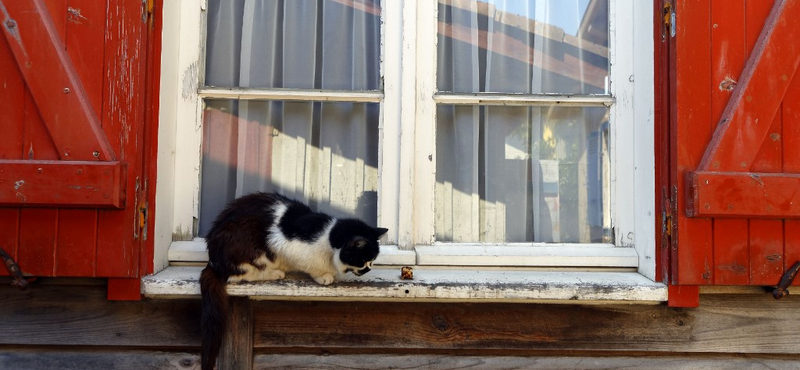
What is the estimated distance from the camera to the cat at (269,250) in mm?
1485

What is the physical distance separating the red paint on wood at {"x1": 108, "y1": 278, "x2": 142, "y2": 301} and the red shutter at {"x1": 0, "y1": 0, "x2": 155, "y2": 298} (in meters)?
0.03

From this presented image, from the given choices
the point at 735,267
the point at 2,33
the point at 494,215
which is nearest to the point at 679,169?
the point at 735,267

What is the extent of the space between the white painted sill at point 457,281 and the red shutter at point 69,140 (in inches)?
7.9

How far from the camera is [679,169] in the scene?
4.99 feet

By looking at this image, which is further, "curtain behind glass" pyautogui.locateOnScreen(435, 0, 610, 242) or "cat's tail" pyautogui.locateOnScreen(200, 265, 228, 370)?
→ "curtain behind glass" pyautogui.locateOnScreen(435, 0, 610, 242)

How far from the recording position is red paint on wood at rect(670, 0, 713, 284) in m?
1.51

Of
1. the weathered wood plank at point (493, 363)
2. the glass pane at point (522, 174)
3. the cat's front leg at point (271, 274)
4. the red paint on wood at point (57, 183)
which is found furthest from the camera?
the glass pane at point (522, 174)

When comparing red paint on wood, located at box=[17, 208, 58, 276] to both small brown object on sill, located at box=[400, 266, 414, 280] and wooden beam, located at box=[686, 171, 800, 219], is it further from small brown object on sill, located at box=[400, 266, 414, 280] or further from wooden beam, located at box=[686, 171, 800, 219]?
wooden beam, located at box=[686, 171, 800, 219]

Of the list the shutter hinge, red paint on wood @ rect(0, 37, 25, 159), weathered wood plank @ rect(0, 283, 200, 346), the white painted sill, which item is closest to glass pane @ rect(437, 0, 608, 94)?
the shutter hinge

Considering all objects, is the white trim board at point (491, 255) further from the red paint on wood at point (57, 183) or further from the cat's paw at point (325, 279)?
the red paint on wood at point (57, 183)

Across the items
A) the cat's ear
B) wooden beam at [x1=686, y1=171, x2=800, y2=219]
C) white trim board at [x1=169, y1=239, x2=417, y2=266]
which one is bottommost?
white trim board at [x1=169, y1=239, x2=417, y2=266]

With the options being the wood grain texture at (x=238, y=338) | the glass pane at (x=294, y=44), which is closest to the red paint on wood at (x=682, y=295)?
the glass pane at (x=294, y=44)

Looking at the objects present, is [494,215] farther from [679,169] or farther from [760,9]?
[760,9]

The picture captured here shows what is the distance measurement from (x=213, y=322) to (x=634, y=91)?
1.55m
